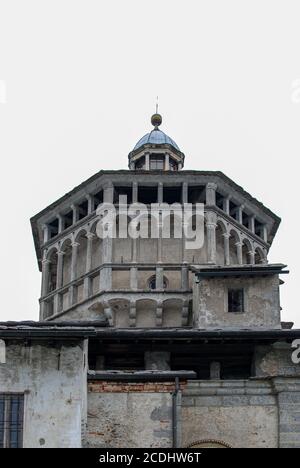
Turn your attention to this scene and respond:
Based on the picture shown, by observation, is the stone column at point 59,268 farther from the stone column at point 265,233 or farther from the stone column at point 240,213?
the stone column at point 265,233

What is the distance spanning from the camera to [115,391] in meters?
38.1

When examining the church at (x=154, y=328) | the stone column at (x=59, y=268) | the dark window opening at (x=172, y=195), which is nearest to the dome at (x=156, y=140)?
the church at (x=154, y=328)

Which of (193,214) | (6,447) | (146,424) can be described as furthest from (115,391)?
(193,214)

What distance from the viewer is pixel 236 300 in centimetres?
4525

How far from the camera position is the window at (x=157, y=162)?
5638 cm

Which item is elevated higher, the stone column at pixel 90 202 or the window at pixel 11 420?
the stone column at pixel 90 202

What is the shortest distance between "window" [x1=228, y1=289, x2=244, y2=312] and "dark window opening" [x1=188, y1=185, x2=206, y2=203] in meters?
7.25

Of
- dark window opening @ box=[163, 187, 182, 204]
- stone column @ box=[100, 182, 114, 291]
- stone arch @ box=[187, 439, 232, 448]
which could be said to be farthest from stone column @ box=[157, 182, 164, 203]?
stone arch @ box=[187, 439, 232, 448]

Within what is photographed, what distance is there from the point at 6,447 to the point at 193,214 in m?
17.6

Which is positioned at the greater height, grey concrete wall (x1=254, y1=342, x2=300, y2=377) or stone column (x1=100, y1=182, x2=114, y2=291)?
stone column (x1=100, y1=182, x2=114, y2=291)

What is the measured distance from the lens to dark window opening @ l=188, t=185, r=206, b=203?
2034 inches

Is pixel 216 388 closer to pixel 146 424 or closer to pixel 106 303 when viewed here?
pixel 146 424

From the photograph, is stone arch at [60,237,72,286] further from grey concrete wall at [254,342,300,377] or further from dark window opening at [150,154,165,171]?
grey concrete wall at [254,342,300,377]

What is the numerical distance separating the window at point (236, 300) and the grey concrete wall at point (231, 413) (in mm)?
5775
